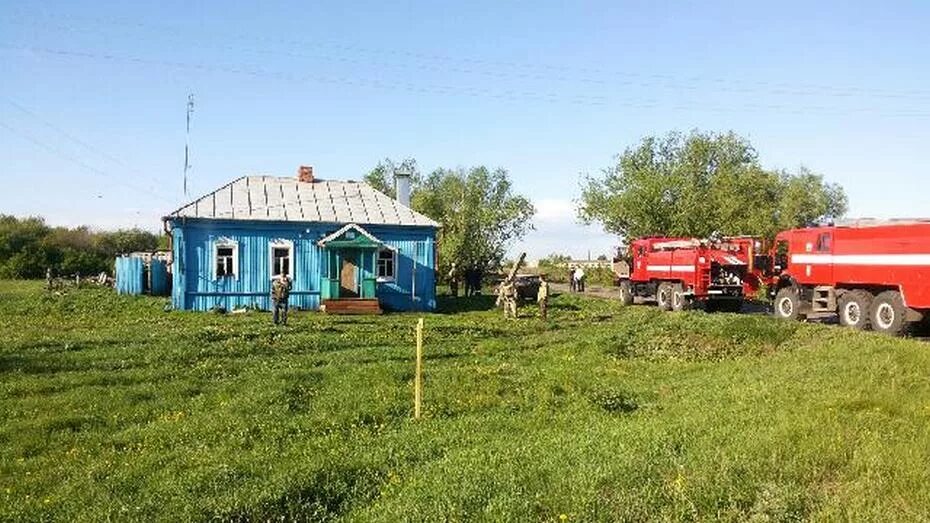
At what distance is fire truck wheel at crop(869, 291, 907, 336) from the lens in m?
17.8

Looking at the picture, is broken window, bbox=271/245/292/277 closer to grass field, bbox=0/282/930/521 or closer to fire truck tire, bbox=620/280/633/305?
grass field, bbox=0/282/930/521

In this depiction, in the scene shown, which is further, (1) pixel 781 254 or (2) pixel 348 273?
(2) pixel 348 273

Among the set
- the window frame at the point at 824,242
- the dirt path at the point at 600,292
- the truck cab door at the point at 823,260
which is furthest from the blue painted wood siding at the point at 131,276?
the window frame at the point at 824,242

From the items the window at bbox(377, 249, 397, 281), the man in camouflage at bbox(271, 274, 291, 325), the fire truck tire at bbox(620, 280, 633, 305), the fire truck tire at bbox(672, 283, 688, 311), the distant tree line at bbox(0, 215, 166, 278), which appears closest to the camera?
the man in camouflage at bbox(271, 274, 291, 325)

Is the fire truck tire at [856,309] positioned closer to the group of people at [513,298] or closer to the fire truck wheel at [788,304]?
the fire truck wheel at [788,304]

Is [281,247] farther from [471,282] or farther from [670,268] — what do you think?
[670,268]

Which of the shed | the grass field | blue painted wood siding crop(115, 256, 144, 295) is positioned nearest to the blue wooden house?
the shed

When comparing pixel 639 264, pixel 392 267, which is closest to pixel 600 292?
pixel 639 264

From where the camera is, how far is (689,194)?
51375 millimetres

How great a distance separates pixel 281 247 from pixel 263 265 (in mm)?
992

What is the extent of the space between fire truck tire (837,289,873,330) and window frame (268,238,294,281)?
62.8 feet

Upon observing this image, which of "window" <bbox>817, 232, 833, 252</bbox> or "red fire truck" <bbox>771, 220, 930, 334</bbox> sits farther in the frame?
"window" <bbox>817, 232, 833, 252</bbox>

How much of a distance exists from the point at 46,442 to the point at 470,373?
6.68 meters

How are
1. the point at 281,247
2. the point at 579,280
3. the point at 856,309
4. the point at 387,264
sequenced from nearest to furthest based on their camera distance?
the point at 856,309, the point at 281,247, the point at 387,264, the point at 579,280
